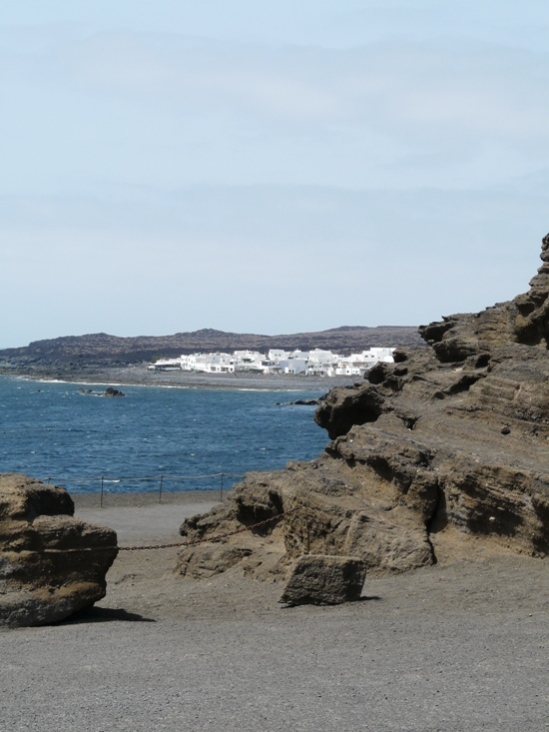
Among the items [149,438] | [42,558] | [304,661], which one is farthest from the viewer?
[149,438]

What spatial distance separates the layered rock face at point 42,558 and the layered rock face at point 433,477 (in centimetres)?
387

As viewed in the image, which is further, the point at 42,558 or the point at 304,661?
the point at 42,558

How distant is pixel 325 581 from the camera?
11.8 metres

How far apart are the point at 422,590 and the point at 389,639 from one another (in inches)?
99.2

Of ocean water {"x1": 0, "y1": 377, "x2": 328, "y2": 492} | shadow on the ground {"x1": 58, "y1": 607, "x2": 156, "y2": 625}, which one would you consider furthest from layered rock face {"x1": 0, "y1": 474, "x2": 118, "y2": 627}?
ocean water {"x1": 0, "y1": 377, "x2": 328, "y2": 492}

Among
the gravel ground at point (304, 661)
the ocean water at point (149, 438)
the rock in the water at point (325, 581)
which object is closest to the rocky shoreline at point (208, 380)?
the ocean water at point (149, 438)

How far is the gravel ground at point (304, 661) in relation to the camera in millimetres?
7086

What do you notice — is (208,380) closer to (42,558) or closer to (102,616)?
(102,616)

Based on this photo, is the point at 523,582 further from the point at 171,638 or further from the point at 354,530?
the point at 171,638

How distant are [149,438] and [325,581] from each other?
60671mm

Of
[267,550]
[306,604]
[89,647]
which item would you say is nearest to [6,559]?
[89,647]

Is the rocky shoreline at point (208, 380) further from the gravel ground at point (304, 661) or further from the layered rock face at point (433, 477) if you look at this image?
the gravel ground at point (304, 661)

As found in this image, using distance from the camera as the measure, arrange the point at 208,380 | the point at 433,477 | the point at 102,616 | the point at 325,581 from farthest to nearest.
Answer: the point at 208,380 < the point at 433,477 < the point at 102,616 < the point at 325,581

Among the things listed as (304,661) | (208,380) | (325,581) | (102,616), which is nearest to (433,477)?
(325,581)
